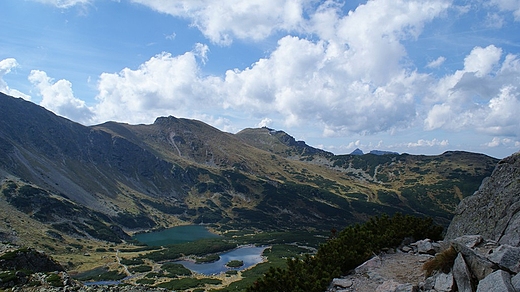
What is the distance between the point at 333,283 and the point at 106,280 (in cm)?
7164

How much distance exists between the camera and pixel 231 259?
107 meters

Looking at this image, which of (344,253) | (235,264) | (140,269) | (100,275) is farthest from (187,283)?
(344,253)

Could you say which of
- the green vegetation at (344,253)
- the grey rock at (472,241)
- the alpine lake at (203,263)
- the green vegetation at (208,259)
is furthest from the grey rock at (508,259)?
the green vegetation at (208,259)

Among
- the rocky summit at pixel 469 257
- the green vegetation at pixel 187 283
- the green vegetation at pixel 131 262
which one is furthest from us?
the green vegetation at pixel 131 262

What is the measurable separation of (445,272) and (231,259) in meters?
99.5

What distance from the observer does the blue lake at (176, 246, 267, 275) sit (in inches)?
3647

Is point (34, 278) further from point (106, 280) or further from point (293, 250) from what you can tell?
point (293, 250)

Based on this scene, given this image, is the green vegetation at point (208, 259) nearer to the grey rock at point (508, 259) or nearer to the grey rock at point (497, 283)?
the grey rock at point (508, 259)

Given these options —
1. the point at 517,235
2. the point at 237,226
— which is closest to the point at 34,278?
the point at 517,235

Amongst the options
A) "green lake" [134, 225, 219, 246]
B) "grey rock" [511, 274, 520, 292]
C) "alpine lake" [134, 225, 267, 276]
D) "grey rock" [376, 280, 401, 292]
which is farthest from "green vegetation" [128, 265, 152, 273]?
"grey rock" [511, 274, 520, 292]

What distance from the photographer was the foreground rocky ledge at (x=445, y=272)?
1182 cm

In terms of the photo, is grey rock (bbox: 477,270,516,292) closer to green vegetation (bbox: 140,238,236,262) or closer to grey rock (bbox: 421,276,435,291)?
grey rock (bbox: 421,276,435,291)

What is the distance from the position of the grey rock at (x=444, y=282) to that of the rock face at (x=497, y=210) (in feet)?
12.7

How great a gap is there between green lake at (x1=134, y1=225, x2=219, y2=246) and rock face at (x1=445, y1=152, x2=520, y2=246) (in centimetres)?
13600
